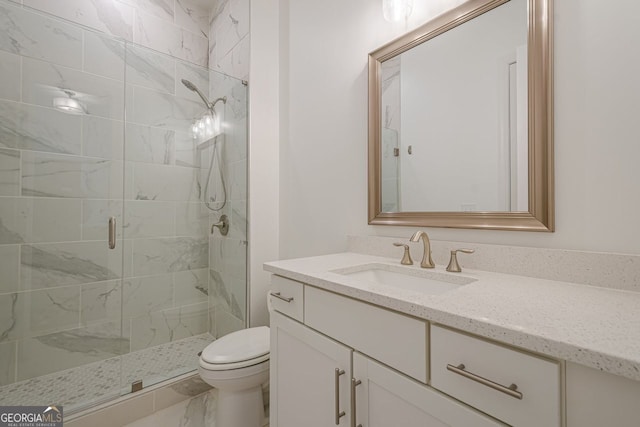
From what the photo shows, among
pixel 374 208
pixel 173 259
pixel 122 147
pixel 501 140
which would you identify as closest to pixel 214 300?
pixel 173 259

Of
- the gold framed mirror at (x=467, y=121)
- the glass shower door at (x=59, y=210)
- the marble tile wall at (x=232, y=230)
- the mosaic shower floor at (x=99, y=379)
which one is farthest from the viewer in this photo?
the marble tile wall at (x=232, y=230)

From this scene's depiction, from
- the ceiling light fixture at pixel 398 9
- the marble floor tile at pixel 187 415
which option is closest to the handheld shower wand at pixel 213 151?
the marble floor tile at pixel 187 415

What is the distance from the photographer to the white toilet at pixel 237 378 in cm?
128

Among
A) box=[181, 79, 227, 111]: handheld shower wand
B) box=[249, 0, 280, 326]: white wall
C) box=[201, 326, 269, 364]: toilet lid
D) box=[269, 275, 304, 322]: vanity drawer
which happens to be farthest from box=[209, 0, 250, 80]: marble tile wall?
box=[201, 326, 269, 364]: toilet lid

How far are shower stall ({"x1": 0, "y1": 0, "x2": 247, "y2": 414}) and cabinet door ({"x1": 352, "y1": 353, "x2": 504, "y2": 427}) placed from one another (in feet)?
4.31

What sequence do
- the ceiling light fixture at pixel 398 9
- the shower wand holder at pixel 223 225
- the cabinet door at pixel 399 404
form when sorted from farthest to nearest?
the shower wand holder at pixel 223 225, the ceiling light fixture at pixel 398 9, the cabinet door at pixel 399 404

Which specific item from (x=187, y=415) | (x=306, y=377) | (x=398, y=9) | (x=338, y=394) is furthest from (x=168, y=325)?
(x=398, y=9)

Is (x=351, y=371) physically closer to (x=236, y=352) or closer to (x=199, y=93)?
(x=236, y=352)

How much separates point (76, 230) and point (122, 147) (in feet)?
2.00

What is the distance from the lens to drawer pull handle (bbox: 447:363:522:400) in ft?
1.67

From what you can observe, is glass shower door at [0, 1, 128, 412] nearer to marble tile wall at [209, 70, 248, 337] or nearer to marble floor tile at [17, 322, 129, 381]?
marble floor tile at [17, 322, 129, 381]

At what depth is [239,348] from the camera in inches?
55.6

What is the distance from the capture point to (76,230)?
1.80 m

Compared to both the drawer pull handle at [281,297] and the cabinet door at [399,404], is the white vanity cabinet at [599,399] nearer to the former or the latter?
the cabinet door at [399,404]
